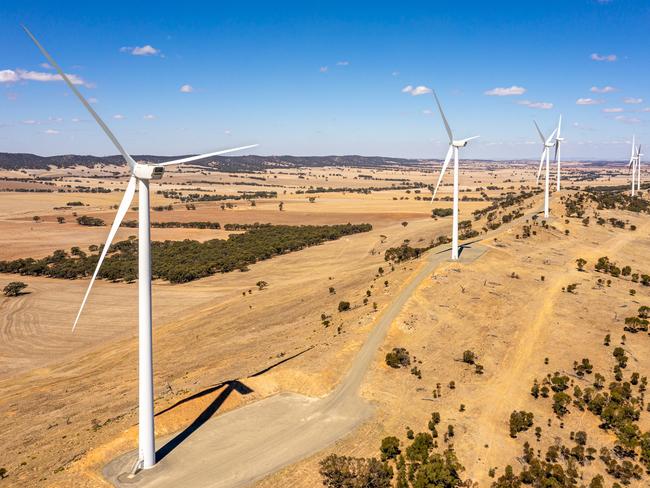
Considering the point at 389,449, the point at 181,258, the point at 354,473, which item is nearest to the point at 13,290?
the point at 181,258

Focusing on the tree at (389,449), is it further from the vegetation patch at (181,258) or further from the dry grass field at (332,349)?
the vegetation patch at (181,258)

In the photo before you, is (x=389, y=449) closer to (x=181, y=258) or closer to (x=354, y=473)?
(x=354, y=473)

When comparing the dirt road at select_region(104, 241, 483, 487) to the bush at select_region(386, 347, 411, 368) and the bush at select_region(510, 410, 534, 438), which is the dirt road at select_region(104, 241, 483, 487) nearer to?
the bush at select_region(386, 347, 411, 368)

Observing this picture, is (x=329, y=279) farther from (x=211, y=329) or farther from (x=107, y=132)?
(x=107, y=132)

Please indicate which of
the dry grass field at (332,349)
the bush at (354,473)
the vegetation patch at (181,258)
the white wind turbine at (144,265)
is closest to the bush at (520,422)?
the dry grass field at (332,349)

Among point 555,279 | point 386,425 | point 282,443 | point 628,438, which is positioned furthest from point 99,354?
point 555,279

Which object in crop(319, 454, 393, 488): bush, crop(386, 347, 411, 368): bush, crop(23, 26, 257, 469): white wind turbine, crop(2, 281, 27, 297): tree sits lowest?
crop(2, 281, 27, 297): tree

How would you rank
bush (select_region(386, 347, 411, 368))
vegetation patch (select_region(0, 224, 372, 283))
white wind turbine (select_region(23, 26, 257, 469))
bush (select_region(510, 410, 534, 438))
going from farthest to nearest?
vegetation patch (select_region(0, 224, 372, 283))
bush (select_region(386, 347, 411, 368))
bush (select_region(510, 410, 534, 438))
white wind turbine (select_region(23, 26, 257, 469))

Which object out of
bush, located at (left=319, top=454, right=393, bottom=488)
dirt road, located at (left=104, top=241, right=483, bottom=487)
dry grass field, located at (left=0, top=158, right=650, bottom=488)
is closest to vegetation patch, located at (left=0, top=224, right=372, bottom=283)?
dry grass field, located at (left=0, top=158, right=650, bottom=488)
